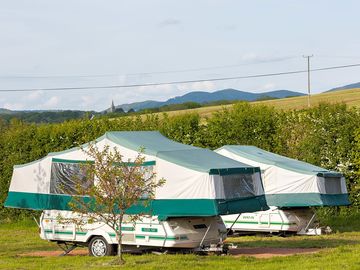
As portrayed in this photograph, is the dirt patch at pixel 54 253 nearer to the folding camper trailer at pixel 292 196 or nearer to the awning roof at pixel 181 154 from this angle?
the awning roof at pixel 181 154

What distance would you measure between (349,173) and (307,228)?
11.1 ft

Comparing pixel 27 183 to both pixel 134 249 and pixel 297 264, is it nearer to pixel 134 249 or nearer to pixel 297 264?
pixel 134 249

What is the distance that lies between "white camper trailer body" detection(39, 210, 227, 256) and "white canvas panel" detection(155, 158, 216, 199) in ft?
1.97

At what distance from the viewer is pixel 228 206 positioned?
16.6 meters

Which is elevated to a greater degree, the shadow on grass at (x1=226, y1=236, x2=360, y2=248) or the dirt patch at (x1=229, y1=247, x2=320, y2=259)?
the dirt patch at (x1=229, y1=247, x2=320, y2=259)

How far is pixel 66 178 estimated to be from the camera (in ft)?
60.9

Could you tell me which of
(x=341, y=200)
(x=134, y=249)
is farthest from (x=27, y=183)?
(x=341, y=200)

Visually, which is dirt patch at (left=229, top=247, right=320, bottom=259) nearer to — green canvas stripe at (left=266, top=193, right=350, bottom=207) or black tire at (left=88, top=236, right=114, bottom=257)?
black tire at (left=88, top=236, right=114, bottom=257)

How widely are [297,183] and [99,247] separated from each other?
687 centimetres

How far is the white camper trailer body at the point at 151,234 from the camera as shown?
55.5 feet

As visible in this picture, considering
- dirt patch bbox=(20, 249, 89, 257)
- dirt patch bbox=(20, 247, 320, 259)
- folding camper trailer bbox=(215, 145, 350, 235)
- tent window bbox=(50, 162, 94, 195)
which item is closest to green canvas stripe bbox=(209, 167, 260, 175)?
dirt patch bbox=(20, 247, 320, 259)

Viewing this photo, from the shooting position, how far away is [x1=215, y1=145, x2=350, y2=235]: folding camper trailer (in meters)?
22.0

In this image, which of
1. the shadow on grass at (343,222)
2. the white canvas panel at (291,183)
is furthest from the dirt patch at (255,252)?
the shadow on grass at (343,222)

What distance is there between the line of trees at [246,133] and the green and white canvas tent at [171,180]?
146 inches
